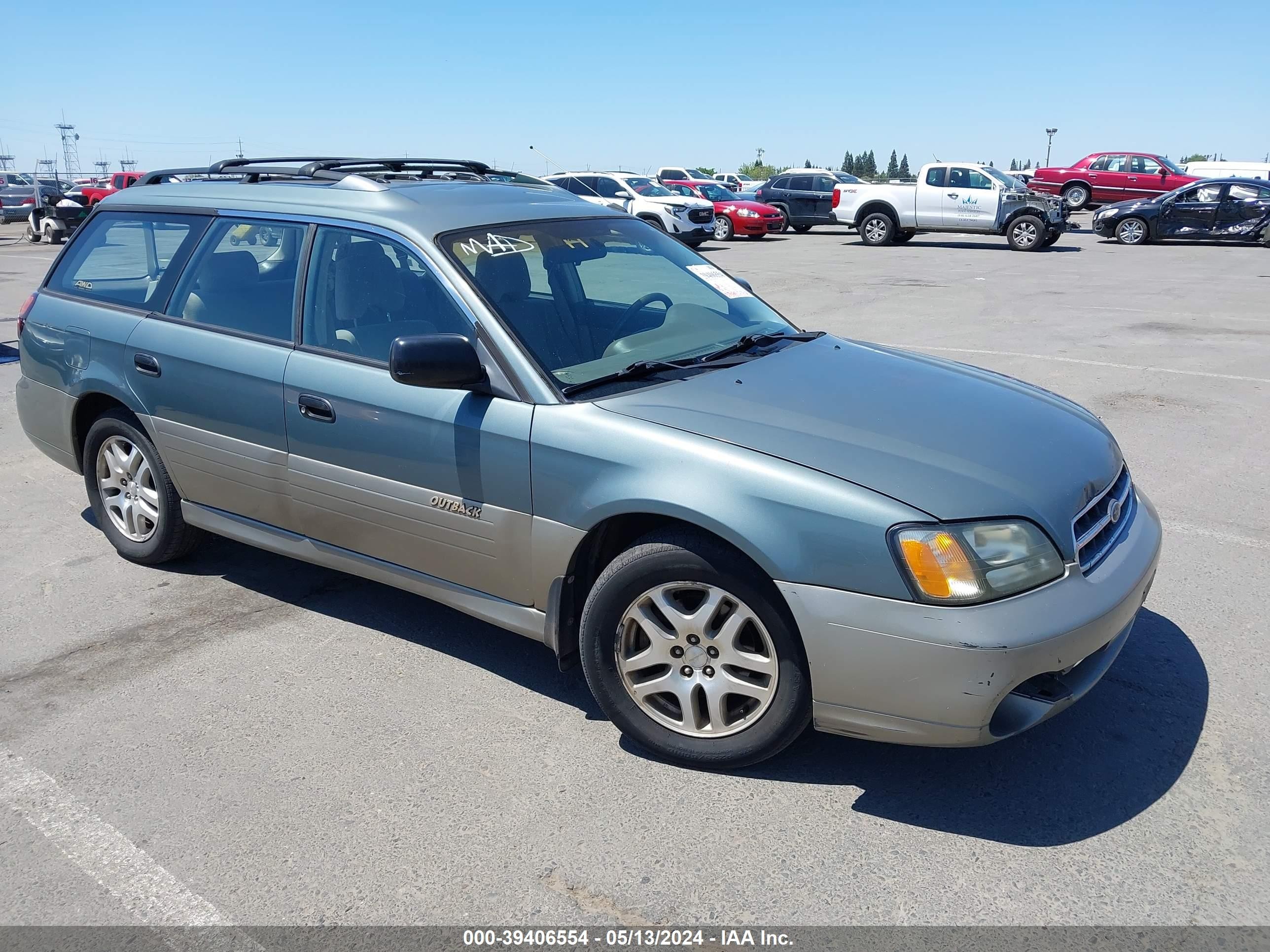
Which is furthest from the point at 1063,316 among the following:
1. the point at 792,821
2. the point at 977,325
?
the point at 792,821

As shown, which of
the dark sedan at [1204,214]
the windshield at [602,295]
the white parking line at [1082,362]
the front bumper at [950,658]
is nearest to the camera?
the front bumper at [950,658]

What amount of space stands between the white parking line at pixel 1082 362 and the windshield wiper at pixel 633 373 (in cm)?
503

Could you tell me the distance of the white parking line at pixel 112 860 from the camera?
2.53 metres

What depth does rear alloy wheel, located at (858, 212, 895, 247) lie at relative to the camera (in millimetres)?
24953

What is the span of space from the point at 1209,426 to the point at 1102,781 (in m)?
4.84

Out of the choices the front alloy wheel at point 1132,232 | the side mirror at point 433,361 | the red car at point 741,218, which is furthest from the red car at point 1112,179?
the side mirror at point 433,361

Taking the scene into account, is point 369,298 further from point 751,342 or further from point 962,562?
point 962,562

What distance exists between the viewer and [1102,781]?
10.0 feet

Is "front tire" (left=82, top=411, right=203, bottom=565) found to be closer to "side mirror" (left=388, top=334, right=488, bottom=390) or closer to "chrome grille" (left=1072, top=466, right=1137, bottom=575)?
"side mirror" (left=388, top=334, right=488, bottom=390)

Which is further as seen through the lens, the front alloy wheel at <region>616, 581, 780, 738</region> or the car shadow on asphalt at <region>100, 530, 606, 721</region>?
the car shadow on asphalt at <region>100, 530, 606, 721</region>

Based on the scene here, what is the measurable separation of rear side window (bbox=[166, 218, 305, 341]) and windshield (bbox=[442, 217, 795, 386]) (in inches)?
31.6

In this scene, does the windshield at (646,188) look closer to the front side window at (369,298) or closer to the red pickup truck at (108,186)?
the red pickup truck at (108,186)

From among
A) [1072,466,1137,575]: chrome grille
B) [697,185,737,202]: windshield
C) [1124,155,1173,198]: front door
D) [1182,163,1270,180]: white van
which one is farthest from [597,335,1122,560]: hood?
[1182,163,1270,180]: white van

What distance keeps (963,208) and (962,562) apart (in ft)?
75.5
